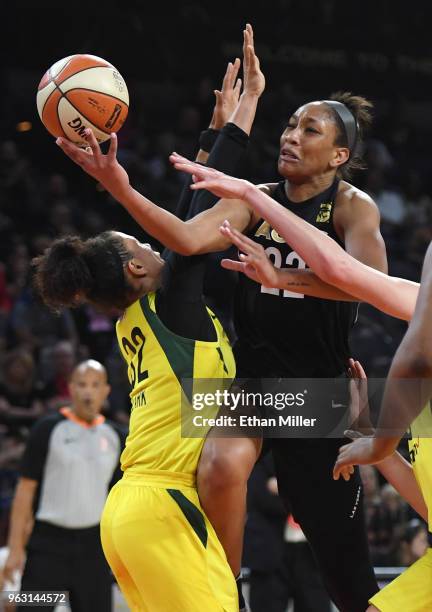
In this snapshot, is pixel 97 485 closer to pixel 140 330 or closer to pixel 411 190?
pixel 140 330

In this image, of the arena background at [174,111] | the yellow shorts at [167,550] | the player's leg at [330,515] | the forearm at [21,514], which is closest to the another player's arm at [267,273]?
the player's leg at [330,515]

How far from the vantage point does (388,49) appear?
14023 millimetres

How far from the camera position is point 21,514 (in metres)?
6.75

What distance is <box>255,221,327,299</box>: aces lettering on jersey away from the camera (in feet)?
13.8

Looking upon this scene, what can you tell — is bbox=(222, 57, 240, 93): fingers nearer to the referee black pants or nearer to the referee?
the referee

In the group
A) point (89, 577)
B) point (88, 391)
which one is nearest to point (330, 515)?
point (89, 577)

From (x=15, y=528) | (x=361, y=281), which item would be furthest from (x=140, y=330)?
(x=15, y=528)

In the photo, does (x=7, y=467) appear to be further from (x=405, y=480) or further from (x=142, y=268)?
(x=405, y=480)

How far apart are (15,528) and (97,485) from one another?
60 centimetres

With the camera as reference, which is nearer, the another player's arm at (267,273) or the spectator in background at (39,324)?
the another player's arm at (267,273)

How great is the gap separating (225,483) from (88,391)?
3340 millimetres

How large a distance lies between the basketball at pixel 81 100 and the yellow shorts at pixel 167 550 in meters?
1.33

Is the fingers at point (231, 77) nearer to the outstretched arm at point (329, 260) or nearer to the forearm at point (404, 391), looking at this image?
the outstretched arm at point (329, 260)

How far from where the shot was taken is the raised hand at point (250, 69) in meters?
4.25
